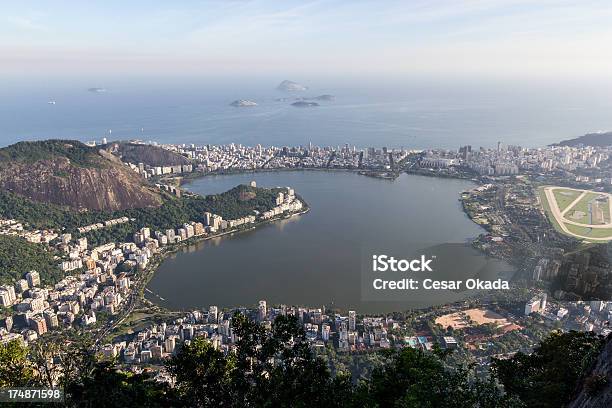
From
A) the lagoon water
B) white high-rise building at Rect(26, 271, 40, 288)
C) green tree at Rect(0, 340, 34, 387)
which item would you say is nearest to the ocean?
the lagoon water

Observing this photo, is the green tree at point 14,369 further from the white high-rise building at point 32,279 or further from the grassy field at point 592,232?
the grassy field at point 592,232

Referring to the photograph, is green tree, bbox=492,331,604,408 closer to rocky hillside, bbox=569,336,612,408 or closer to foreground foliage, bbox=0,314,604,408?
foreground foliage, bbox=0,314,604,408

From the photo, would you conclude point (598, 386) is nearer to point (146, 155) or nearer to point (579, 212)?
point (579, 212)

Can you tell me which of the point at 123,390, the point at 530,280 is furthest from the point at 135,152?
the point at 123,390

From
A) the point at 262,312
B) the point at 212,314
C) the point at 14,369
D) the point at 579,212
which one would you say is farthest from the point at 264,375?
the point at 579,212

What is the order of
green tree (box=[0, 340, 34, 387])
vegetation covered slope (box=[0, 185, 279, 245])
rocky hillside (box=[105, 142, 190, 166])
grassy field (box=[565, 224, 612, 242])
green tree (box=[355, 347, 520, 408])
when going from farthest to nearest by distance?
rocky hillside (box=[105, 142, 190, 166]) → vegetation covered slope (box=[0, 185, 279, 245]) → grassy field (box=[565, 224, 612, 242]) → green tree (box=[0, 340, 34, 387]) → green tree (box=[355, 347, 520, 408])

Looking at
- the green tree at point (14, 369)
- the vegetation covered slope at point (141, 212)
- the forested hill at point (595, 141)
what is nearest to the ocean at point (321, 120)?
the forested hill at point (595, 141)
